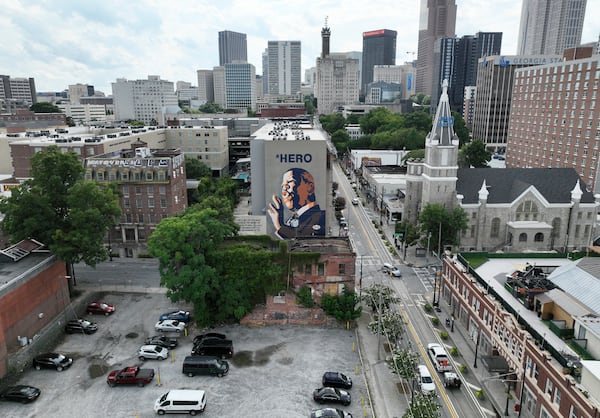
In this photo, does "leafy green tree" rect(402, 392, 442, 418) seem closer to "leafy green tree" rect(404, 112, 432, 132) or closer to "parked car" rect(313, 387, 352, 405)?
"parked car" rect(313, 387, 352, 405)

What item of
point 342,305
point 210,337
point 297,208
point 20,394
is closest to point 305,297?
point 342,305

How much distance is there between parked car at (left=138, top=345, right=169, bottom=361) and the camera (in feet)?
136

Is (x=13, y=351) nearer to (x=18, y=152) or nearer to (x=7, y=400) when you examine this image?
(x=7, y=400)

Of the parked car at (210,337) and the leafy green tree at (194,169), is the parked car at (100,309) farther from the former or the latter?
the leafy green tree at (194,169)

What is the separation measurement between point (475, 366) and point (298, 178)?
124 feet

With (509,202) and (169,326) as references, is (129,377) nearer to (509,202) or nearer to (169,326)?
(169,326)

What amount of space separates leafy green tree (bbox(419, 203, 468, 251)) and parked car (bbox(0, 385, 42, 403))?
53.4m

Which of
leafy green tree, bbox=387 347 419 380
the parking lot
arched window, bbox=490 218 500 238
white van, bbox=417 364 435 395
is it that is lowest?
the parking lot

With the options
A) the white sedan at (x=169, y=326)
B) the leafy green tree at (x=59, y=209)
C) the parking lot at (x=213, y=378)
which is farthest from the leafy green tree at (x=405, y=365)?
the leafy green tree at (x=59, y=209)

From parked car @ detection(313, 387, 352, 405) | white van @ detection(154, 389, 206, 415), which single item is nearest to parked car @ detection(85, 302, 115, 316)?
white van @ detection(154, 389, 206, 415)

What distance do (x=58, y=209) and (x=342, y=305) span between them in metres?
37.3

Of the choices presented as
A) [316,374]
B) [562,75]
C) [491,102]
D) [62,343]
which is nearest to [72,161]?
[62,343]

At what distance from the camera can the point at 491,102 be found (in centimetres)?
16012

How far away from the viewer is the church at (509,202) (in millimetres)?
69812
